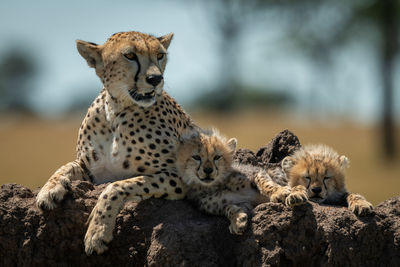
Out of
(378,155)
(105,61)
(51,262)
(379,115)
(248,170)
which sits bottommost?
(51,262)

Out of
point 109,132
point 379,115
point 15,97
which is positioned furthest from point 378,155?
point 15,97

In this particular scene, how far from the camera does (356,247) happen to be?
3664 mm

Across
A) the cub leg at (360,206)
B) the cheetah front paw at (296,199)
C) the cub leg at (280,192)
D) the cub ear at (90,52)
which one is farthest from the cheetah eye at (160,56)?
the cub leg at (360,206)

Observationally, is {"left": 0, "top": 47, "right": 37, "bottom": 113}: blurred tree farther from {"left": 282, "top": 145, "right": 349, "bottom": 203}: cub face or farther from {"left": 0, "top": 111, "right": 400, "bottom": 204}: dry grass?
{"left": 282, "top": 145, "right": 349, "bottom": 203}: cub face

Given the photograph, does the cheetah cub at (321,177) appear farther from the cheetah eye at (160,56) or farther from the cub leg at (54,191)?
the cub leg at (54,191)

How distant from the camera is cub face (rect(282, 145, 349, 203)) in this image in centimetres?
404

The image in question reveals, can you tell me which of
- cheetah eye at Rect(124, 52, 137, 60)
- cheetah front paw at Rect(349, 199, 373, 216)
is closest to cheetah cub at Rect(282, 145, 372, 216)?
cheetah front paw at Rect(349, 199, 373, 216)

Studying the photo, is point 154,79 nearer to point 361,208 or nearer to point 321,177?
point 321,177

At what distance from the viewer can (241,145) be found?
14141 millimetres

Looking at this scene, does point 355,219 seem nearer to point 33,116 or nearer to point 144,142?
point 144,142

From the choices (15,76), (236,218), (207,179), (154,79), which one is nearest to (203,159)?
(207,179)

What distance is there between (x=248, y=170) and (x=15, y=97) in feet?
106

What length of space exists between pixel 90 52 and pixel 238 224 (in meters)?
1.73

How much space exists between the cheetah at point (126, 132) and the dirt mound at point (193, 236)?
120mm
